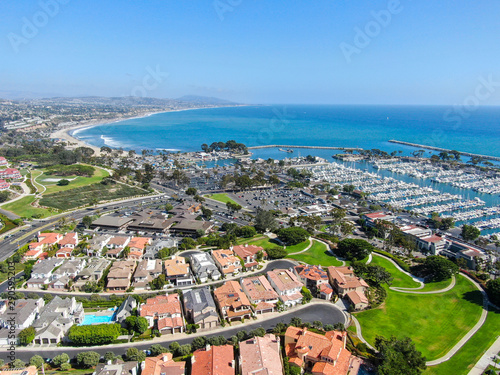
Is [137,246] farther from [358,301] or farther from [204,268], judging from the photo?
[358,301]

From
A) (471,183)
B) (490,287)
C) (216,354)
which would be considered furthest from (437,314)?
(471,183)

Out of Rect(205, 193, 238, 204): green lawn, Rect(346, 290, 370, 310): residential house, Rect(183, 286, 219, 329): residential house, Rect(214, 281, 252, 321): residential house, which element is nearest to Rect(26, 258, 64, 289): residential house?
Rect(183, 286, 219, 329): residential house

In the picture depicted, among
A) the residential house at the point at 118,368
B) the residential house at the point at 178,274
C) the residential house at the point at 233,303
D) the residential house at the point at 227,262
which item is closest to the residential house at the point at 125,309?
the residential house at the point at 178,274

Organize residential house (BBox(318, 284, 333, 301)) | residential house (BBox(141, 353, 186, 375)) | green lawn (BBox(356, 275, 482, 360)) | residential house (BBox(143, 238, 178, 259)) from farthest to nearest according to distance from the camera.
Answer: residential house (BBox(143, 238, 178, 259)), residential house (BBox(318, 284, 333, 301)), green lawn (BBox(356, 275, 482, 360)), residential house (BBox(141, 353, 186, 375))

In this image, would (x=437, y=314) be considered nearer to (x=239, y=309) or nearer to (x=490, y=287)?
(x=490, y=287)

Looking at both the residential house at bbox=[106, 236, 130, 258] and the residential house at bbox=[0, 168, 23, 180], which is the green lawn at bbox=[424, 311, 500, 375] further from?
the residential house at bbox=[0, 168, 23, 180]

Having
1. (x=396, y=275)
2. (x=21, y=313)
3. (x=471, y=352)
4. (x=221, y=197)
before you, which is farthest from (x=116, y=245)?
(x=471, y=352)
